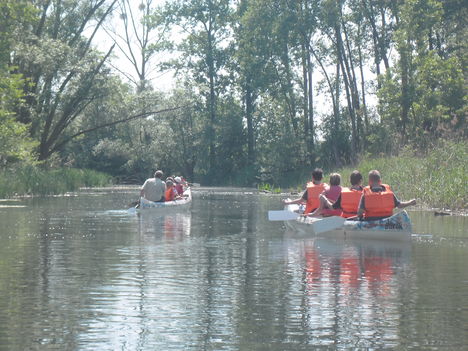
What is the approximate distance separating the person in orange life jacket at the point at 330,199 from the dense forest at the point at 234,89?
597 inches

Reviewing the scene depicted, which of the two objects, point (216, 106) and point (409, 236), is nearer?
point (409, 236)

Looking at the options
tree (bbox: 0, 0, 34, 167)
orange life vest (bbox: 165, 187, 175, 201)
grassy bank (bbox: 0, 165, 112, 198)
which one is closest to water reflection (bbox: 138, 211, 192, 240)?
orange life vest (bbox: 165, 187, 175, 201)

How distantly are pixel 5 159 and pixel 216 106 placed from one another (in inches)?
1435

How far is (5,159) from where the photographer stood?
4075 cm

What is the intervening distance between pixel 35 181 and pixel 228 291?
101 feet

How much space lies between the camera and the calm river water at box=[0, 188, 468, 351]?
25.6ft

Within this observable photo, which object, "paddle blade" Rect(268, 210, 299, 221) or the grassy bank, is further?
the grassy bank

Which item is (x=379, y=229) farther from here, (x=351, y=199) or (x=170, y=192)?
(x=170, y=192)

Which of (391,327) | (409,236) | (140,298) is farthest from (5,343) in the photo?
(409,236)

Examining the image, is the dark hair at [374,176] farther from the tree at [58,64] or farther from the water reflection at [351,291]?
the tree at [58,64]

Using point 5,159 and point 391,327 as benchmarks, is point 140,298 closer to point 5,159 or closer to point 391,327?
point 391,327

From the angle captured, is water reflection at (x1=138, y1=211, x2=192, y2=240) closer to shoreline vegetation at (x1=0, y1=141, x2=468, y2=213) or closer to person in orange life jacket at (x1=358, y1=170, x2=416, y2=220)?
person in orange life jacket at (x1=358, y1=170, x2=416, y2=220)

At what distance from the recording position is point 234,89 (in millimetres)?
74750

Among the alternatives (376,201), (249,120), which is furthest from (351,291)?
(249,120)
